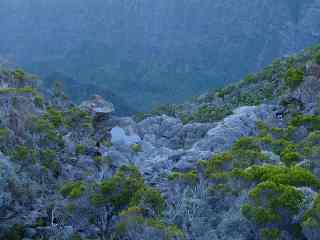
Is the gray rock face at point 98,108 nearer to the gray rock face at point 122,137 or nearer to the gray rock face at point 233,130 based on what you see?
the gray rock face at point 122,137

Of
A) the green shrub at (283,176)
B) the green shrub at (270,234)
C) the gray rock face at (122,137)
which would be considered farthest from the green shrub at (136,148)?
the green shrub at (270,234)

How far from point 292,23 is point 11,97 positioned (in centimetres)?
11486

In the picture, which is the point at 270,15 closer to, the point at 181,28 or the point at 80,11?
the point at 181,28

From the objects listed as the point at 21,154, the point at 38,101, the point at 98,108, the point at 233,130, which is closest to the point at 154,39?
the point at 98,108

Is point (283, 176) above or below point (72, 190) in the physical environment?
above

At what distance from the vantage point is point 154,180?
59.7 feet

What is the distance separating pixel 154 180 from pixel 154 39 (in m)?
121

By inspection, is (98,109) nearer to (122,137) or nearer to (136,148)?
(122,137)

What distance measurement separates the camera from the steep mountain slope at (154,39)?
118 meters

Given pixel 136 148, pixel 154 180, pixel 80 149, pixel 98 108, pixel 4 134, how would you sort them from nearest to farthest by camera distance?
pixel 154 180
pixel 4 134
pixel 80 149
pixel 136 148
pixel 98 108

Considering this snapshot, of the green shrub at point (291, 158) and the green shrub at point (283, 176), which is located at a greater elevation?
the green shrub at point (291, 158)

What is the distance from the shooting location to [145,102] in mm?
104125

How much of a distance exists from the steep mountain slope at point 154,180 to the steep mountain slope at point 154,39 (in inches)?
3227

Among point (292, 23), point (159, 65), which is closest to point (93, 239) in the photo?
point (159, 65)
